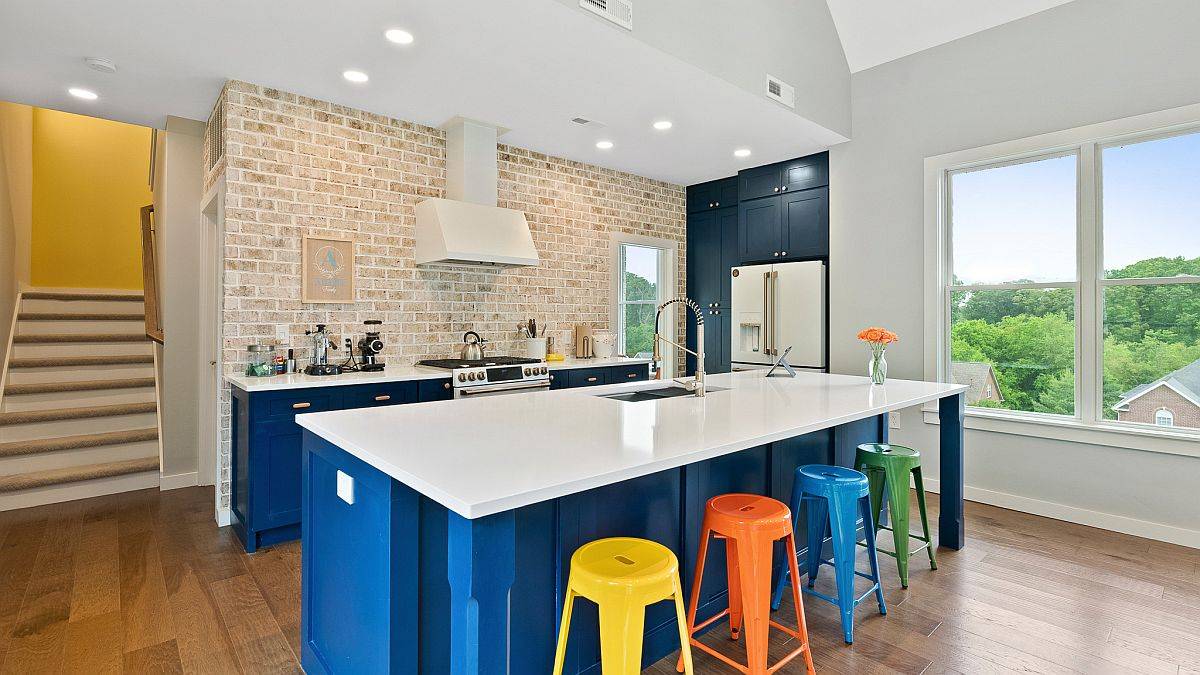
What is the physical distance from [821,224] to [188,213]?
17.1 feet

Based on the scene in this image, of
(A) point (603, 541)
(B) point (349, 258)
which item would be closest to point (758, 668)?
(A) point (603, 541)

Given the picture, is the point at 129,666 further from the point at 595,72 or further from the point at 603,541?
the point at 595,72

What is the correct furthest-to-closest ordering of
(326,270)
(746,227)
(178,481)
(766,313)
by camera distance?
(746,227) < (766,313) < (178,481) < (326,270)

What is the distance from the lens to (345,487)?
5.77 feet

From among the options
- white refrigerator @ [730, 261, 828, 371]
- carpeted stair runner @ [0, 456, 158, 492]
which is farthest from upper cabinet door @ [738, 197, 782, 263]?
carpeted stair runner @ [0, 456, 158, 492]

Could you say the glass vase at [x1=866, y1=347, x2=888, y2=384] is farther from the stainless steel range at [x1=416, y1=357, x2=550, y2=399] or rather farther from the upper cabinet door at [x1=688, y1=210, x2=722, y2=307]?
the upper cabinet door at [x1=688, y1=210, x2=722, y2=307]

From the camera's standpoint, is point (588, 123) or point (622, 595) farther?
point (588, 123)

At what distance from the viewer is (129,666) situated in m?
2.16

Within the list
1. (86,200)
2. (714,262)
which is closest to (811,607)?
(714,262)

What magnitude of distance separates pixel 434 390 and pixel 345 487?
7.09 feet

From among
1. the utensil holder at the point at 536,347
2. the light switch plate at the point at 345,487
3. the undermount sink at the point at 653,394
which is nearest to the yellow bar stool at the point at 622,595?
the light switch plate at the point at 345,487

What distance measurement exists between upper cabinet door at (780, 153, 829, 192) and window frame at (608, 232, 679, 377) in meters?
1.45

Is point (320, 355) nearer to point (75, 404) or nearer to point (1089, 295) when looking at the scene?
point (75, 404)

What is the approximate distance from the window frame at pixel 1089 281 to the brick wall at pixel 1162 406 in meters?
0.05
